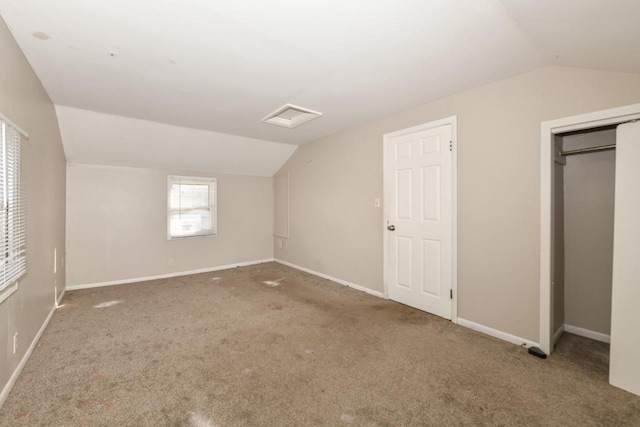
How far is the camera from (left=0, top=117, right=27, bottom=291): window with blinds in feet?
5.66

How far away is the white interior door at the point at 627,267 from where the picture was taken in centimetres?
181

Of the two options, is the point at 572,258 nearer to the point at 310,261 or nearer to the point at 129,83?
the point at 310,261

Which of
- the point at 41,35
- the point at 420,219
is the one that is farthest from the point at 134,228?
the point at 420,219

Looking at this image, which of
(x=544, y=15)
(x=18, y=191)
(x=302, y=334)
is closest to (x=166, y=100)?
(x=18, y=191)

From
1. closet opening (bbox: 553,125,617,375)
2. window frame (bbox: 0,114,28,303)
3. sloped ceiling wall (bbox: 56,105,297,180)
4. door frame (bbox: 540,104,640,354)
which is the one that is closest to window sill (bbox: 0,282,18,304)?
window frame (bbox: 0,114,28,303)

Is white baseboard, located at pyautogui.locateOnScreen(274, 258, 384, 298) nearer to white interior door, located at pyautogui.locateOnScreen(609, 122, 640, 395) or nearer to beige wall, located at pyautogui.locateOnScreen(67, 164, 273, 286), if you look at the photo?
beige wall, located at pyautogui.locateOnScreen(67, 164, 273, 286)

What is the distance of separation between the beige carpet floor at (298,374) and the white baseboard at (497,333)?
0.33 feet

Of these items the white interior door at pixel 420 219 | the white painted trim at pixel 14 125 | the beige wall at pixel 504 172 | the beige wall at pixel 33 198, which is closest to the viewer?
the white painted trim at pixel 14 125

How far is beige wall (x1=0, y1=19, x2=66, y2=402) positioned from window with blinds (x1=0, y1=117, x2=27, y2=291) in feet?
0.53

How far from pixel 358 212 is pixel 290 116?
169cm

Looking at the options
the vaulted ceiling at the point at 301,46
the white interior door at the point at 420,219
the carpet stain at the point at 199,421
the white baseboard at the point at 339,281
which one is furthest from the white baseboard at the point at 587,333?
the carpet stain at the point at 199,421

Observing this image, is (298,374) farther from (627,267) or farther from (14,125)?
(14,125)

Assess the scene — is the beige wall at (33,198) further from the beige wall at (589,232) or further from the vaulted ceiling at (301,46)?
the beige wall at (589,232)

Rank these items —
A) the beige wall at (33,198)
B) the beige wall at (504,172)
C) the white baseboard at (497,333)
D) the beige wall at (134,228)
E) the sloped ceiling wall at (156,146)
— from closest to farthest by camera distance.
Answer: the beige wall at (33,198), the beige wall at (504,172), the white baseboard at (497,333), the sloped ceiling wall at (156,146), the beige wall at (134,228)
